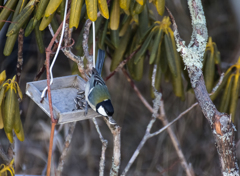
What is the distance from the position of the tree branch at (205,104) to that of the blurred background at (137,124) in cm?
143

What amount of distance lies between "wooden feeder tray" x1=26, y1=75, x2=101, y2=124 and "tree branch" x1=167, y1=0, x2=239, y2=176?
0.54 metres

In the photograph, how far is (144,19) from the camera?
2135 mm

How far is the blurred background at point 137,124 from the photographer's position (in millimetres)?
3256

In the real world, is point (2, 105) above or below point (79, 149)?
above

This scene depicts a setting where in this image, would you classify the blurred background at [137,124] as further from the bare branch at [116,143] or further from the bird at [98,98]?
the bird at [98,98]

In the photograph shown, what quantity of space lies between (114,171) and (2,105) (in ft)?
2.52

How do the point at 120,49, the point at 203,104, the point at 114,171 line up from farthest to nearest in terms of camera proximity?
the point at 120,49 < the point at 114,171 < the point at 203,104

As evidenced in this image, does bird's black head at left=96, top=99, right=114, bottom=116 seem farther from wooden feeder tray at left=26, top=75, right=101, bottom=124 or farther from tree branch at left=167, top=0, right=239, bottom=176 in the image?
tree branch at left=167, top=0, right=239, bottom=176

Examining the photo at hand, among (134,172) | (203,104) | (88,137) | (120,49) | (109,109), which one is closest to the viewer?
(203,104)

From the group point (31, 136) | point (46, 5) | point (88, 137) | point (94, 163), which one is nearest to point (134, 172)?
point (94, 163)

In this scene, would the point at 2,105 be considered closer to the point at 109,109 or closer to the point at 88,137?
the point at 109,109

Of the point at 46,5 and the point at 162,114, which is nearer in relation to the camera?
the point at 46,5

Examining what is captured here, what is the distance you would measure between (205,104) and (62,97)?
0.82m

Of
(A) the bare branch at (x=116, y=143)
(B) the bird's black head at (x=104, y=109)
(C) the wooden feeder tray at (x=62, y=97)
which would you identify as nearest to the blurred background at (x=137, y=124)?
(C) the wooden feeder tray at (x=62, y=97)
